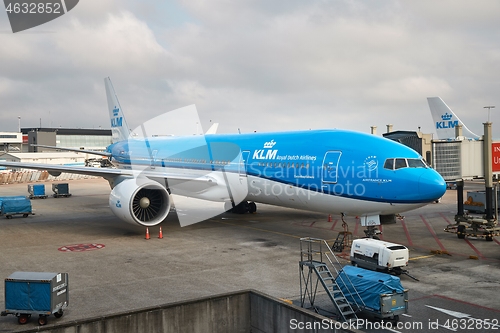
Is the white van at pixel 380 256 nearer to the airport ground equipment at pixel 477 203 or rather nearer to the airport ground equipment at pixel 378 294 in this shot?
the airport ground equipment at pixel 378 294

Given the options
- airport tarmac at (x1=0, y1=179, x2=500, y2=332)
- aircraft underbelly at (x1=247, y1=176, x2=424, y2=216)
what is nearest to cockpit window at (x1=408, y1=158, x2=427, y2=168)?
aircraft underbelly at (x1=247, y1=176, x2=424, y2=216)

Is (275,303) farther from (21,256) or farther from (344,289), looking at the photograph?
(21,256)

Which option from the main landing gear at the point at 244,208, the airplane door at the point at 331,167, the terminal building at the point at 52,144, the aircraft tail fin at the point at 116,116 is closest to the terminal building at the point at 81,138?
the terminal building at the point at 52,144

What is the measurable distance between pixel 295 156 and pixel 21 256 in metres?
10.8

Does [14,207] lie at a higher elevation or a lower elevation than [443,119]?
lower

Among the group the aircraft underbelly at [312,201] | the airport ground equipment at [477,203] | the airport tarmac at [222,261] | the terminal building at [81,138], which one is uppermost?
the terminal building at [81,138]

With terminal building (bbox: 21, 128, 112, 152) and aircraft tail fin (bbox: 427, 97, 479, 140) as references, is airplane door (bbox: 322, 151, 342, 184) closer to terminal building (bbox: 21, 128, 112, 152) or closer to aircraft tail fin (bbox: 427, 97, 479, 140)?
aircraft tail fin (bbox: 427, 97, 479, 140)

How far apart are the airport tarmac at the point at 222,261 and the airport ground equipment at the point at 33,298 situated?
0.25 meters

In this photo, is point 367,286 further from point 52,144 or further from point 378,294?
point 52,144

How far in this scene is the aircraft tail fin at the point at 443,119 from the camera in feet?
134

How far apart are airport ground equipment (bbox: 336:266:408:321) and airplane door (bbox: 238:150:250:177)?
1027 centimetres

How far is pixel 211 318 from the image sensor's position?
9.84 metres

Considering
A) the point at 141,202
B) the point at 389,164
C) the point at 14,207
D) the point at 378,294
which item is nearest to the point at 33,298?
the point at 378,294

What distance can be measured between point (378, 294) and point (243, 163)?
11.6 m
